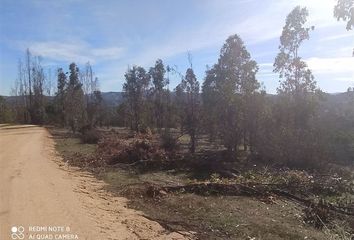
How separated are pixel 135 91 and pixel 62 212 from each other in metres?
46.1

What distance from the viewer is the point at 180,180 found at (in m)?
18.4

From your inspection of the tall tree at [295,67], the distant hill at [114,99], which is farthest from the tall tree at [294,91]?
the distant hill at [114,99]

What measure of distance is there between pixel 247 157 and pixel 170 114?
98.0 feet

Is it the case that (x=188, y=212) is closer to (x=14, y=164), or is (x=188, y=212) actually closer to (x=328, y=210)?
(x=328, y=210)

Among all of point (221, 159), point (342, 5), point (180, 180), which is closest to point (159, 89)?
point (221, 159)

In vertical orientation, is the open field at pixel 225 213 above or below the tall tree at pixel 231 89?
below

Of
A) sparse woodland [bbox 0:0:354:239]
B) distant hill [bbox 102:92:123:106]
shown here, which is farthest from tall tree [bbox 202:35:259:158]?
distant hill [bbox 102:92:123:106]

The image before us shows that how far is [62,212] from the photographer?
10.3 metres

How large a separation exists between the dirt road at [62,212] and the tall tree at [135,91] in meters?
38.2

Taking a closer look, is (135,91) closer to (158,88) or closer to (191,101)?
(158,88)

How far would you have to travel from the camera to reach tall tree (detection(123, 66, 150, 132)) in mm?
54469

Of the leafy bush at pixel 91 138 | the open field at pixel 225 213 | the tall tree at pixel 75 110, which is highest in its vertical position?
the tall tree at pixel 75 110

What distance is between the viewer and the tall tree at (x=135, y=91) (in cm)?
5447

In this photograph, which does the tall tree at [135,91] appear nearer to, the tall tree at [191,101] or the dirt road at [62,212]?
the tall tree at [191,101]
